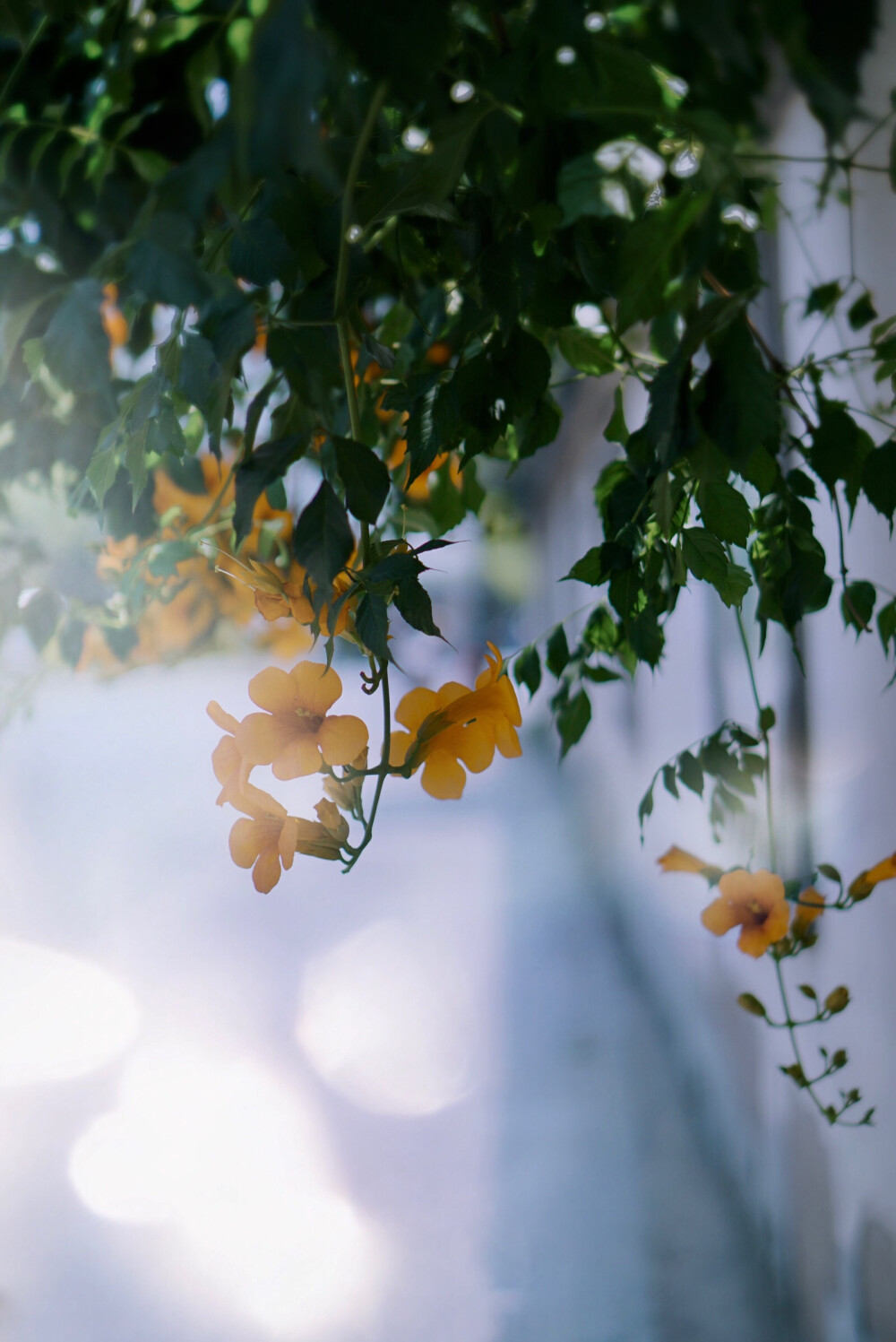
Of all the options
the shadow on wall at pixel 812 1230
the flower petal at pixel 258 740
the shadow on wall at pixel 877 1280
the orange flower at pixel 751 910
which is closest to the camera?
the flower petal at pixel 258 740

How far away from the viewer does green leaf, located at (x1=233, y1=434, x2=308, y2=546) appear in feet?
0.95

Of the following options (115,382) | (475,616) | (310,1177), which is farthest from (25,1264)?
(475,616)

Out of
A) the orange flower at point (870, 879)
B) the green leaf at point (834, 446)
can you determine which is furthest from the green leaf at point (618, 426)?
the orange flower at point (870, 879)

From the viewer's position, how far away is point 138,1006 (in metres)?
1.88

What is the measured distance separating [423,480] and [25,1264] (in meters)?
1.43

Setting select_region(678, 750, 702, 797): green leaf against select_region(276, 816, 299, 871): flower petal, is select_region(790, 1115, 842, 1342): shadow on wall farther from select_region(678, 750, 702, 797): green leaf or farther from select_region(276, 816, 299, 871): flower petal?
select_region(276, 816, 299, 871): flower petal

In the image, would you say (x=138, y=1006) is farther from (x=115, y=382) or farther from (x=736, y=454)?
(x=736, y=454)

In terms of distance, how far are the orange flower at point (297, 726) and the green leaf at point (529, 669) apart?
328mm

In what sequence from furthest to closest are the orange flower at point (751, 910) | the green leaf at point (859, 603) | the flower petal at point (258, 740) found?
the orange flower at point (751, 910) → the green leaf at point (859, 603) → the flower petal at point (258, 740)

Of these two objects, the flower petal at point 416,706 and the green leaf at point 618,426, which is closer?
the flower petal at point 416,706

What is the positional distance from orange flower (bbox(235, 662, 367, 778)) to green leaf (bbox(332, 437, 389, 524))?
7 centimetres

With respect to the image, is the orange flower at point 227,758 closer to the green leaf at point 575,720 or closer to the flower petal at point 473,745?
the flower petal at point 473,745

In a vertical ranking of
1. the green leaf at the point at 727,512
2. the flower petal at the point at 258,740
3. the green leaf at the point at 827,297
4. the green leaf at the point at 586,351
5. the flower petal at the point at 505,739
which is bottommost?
the flower petal at the point at 258,740

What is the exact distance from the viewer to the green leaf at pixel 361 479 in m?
0.32
